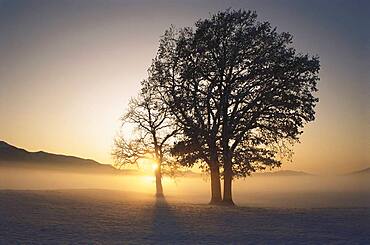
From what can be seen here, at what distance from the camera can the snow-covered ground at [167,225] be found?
2205cm

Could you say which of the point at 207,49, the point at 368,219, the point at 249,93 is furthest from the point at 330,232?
the point at 207,49

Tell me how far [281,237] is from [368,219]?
10652 mm

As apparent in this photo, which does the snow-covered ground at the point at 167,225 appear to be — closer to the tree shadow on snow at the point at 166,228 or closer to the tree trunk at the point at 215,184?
the tree shadow on snow at the point at 166,228

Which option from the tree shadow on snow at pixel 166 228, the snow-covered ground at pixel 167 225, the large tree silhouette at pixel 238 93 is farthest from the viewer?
the large tree silhouette at pixel 238 93

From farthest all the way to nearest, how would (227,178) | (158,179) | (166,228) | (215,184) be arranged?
(158,179) → (215,184) → (227,178) → (166,228)

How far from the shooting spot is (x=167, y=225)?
2711 centimetres

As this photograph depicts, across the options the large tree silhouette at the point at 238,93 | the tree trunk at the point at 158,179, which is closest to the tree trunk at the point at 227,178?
the large tree silhouette at the point at 238,93

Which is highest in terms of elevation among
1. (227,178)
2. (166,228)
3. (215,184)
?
(227,178)

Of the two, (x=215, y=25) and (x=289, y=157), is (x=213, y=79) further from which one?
(x=289, y=157)

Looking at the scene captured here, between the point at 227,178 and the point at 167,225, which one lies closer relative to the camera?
the point at 167,225

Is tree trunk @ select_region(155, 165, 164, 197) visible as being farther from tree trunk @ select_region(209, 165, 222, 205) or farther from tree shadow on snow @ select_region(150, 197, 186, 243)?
tree shadow on snow @ select_region(150, 197, 186, 243)

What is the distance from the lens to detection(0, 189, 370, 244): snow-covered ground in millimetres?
22047

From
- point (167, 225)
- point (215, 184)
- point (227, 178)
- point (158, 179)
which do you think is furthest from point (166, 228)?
point (158, 179)

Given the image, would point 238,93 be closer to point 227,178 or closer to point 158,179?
point 227,178
